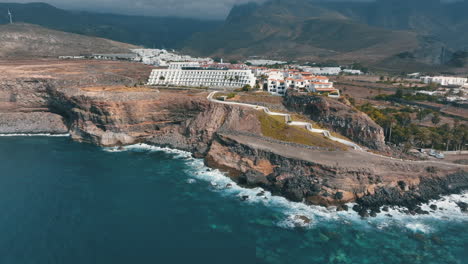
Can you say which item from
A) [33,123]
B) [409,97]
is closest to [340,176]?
[409,97]

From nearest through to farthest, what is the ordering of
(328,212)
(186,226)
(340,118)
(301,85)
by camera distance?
1. (186,226)
2. (328,212)
3. (340,118)
4. (301,85)

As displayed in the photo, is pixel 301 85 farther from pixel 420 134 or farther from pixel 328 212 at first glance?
pixel 328 212

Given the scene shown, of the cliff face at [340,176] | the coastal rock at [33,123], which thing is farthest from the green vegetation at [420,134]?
the coastal rock at [33,123]

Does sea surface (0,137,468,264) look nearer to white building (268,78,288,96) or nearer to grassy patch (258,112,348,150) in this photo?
grassy patch (258,112,348,150)

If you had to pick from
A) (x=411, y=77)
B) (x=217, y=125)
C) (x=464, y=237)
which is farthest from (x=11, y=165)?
(x=411, y=77)

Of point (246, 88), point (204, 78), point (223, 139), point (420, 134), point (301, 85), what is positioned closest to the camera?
point (223, 139)

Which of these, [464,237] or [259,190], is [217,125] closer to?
[259,190]

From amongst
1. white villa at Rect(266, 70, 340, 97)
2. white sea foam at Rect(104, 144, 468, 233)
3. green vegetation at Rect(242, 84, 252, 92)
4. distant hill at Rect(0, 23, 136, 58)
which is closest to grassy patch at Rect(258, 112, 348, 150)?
white sea foam at Rect(104, 144, 468, 233)

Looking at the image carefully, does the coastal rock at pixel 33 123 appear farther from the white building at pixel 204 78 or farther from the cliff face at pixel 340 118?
the cliff face at pixel 340 118

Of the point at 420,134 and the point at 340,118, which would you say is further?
the point at 340,118
